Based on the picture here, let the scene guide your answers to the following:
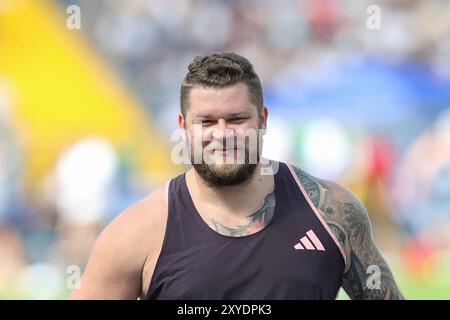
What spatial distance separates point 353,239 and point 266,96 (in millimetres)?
6772

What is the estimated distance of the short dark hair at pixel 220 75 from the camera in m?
2.76

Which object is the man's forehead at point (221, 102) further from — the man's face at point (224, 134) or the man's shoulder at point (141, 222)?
the man's shoulder at point (141, 222)

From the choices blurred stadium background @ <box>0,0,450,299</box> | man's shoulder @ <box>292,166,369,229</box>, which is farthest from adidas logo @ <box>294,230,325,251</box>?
blurred stadium background @ <box>0,0,450,299</box>

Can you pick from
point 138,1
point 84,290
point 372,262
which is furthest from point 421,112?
point 84,290

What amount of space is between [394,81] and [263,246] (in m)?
7.24

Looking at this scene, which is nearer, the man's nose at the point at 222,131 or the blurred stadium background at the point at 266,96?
the man's nose at the point at 222,131

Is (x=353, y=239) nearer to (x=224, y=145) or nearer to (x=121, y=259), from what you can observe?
(x=224, y=145)

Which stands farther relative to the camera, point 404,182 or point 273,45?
point 273,45

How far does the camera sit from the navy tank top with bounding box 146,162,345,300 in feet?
8.73

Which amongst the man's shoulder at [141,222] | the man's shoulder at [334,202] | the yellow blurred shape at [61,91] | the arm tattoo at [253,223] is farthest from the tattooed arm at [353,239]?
the yellow blurred shape at [61,91]

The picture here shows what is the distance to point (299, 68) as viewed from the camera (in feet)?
31.6

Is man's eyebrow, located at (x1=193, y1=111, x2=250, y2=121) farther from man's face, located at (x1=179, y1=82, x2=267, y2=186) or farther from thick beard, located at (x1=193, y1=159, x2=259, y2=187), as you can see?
thick beard, located at (x1=193, y1=159, x2=259, y2=187)

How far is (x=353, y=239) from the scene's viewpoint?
290 centimetres

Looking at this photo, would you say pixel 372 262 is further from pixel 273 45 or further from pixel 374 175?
pixel 273 45
